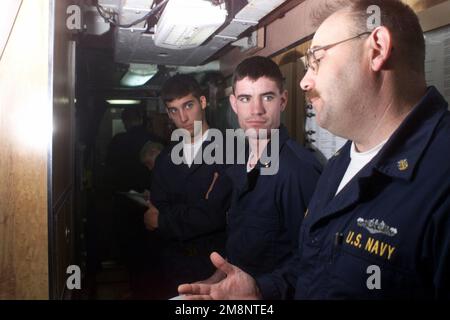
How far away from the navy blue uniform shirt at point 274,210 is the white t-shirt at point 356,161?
1.39 feet

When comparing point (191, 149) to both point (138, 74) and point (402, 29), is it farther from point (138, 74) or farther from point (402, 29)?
point (138, 74)

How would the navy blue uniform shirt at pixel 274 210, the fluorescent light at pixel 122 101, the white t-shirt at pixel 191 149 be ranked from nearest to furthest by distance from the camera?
the navy blue uniform shirt at pixel 274 210 → the white t-shirt at pixel 191 149 → the fluorescent light at pixel 122 101

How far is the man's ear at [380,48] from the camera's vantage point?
1.09 m

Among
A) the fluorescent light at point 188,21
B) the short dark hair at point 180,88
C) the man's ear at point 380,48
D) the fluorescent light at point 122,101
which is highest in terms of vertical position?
the fluorescent light at point 188,21

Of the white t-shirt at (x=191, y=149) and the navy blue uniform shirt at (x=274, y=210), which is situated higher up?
the white t-shirt at (x=191, y=149)

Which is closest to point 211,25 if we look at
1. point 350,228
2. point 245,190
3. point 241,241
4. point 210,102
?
point 245,190

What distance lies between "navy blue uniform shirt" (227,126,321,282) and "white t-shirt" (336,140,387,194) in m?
0.42

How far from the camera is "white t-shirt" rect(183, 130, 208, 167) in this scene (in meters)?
2.45

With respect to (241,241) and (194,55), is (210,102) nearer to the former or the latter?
(194,55)

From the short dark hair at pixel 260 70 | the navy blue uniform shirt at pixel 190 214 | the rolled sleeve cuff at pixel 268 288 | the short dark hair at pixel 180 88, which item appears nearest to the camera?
the rolled sleeve cuff at pixel 268 288

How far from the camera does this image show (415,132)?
102 centimetres

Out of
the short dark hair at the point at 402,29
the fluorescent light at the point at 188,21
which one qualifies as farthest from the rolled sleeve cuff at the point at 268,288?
the fluorescent light at the point at 188,21

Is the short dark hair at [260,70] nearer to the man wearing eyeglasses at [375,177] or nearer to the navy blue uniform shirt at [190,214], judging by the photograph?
the navy blue uniform shirt at [190,214]

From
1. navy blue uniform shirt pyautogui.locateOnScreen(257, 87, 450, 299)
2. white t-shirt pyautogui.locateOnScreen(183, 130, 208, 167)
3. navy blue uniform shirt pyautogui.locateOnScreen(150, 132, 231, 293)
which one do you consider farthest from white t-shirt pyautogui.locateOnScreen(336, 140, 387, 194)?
white t-shirt pyautogui.locateOnScreen(183, 130, 208, 167)
